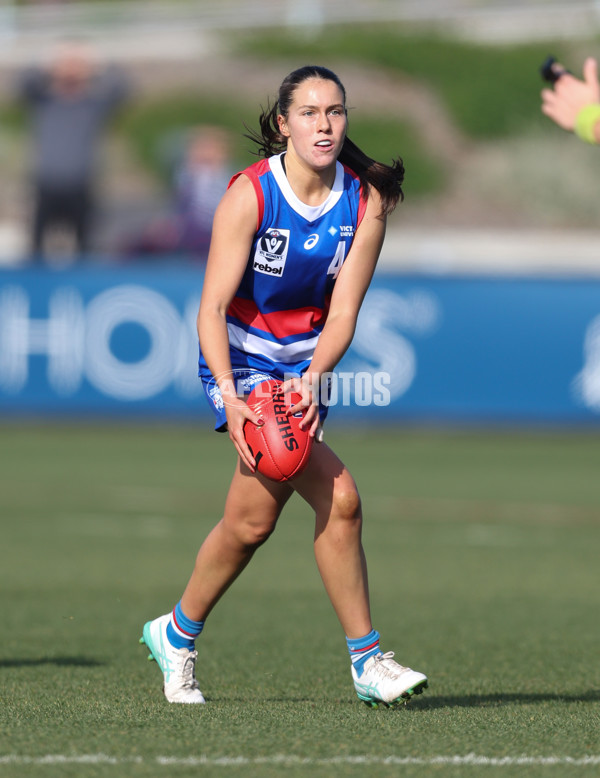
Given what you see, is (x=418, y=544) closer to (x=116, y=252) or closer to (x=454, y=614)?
(x=454, y=614)

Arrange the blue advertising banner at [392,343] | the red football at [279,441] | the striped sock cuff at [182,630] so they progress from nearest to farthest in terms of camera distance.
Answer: the red football at [279,441]
the striped sock cuff at [182,630]
the blue advertising banner at [392,343]

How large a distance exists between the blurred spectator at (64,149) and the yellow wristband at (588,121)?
62.5ft

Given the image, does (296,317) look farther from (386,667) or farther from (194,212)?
(194,212)

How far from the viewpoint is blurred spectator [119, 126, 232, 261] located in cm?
2286

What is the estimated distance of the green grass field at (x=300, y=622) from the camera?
166 inches

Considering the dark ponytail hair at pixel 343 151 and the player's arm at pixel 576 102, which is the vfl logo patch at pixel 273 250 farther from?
the player's arm at pixel 576 102

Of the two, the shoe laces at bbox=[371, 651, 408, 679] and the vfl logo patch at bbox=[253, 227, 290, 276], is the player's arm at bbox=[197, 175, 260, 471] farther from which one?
the shoe laces at bbox=[371, 651, 408, 679]

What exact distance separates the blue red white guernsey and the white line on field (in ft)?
4.64

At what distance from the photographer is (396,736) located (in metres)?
4.44

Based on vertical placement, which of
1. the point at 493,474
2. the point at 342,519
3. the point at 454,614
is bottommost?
the point at 493,474

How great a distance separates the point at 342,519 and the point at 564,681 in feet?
4.37

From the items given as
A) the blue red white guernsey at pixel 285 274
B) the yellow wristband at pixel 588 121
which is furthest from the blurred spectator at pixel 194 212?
the blue red white guernsey at pixel 285 274

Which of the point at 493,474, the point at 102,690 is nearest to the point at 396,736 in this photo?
the point at 102,690

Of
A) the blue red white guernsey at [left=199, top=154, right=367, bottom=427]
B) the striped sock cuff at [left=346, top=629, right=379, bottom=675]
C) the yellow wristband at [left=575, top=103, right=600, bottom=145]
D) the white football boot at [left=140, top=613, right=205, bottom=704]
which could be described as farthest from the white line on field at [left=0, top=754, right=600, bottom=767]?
the yellow wristband at [left=575, top=103, right=600, bottom=145]
